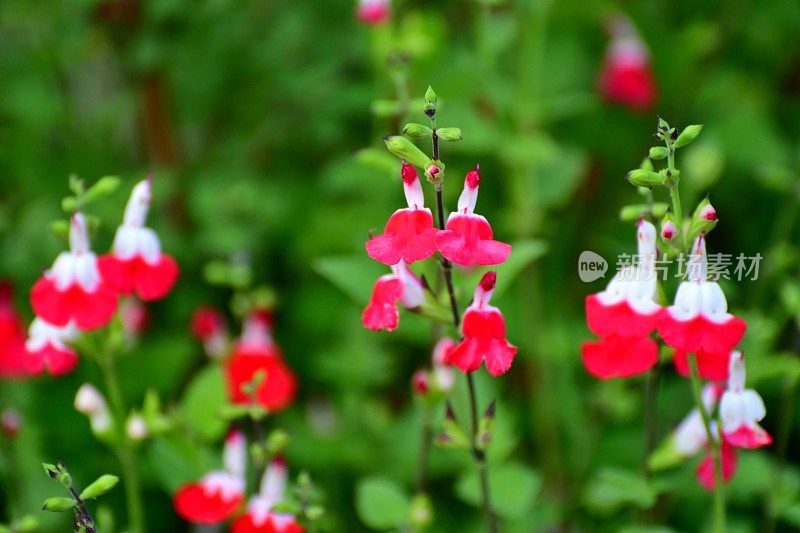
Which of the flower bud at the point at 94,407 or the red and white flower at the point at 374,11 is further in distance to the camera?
the red and white flower at the point at 374,11

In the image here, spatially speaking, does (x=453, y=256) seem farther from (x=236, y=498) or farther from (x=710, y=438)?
(x=236, y=498)

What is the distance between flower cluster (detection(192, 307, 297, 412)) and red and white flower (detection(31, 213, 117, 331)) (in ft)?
1.37

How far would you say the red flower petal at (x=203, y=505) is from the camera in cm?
122

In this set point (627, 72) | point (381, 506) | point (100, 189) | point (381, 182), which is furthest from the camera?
point (627, 72)

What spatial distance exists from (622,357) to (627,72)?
150 cm

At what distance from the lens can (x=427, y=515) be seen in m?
1.31

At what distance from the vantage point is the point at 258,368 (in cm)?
166

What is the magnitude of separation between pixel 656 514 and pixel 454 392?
0.44m

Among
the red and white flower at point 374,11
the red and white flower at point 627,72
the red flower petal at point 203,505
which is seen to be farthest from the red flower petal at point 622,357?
the red and white flower at point 627,72

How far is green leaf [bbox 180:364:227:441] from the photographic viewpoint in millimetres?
1384

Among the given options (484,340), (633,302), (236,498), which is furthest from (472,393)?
(236,498)

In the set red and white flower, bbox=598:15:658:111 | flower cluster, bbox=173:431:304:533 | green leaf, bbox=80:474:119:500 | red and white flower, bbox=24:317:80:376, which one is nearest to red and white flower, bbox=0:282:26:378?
red and white flower, bbox=24:317:80:376

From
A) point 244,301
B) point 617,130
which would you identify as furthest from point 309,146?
point 244,301

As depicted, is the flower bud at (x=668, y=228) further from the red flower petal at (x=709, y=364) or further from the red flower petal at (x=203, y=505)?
the red flower petal at (x=203, y=505)
